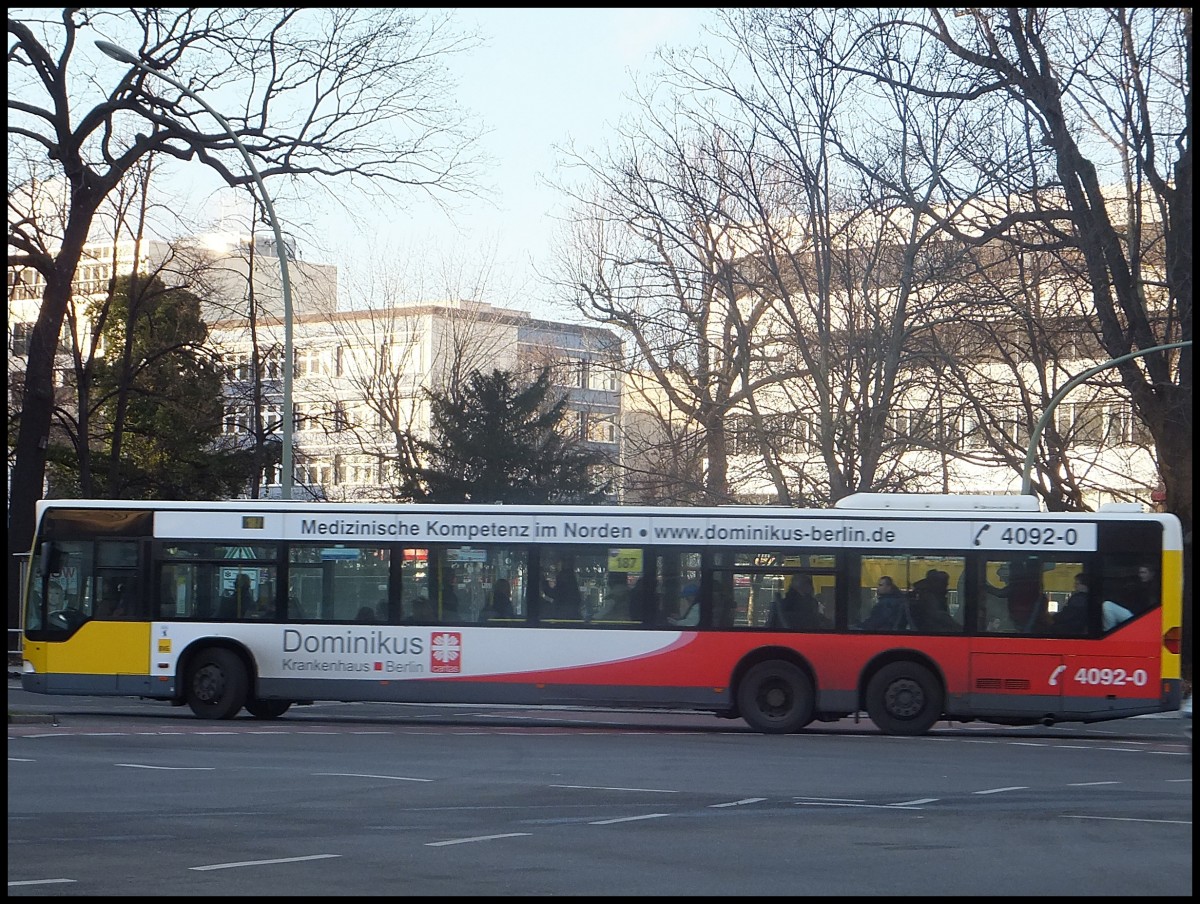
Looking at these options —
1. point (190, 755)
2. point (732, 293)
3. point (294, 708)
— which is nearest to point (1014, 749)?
point (190, 755)

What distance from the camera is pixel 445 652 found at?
19891 mm

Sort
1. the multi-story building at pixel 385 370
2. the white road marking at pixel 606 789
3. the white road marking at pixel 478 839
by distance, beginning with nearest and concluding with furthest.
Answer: the white road marking at pixel 478 839, the white road marking at pixel 606 789, the multi-story building at pixel 385 370

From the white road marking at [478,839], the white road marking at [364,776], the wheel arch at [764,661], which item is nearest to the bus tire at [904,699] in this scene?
the wheel arch at [764,661]

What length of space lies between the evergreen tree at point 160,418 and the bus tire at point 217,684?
1868 centimetres

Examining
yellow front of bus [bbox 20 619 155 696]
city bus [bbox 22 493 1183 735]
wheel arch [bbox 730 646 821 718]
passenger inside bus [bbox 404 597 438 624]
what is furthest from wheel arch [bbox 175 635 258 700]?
wheel arch [bbox 730 646 821 718]

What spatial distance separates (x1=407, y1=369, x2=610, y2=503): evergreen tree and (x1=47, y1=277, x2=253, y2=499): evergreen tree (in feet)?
18.7

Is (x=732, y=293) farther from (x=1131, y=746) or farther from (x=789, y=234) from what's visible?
(x=1131, y=746)

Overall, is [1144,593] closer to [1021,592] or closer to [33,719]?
[1021,592]

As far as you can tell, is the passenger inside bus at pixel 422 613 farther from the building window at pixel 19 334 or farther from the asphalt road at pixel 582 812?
the building window at pixel 19 334

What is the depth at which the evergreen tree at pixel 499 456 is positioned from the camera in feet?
158

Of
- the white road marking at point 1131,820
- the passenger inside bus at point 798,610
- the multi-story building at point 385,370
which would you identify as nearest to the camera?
the white road marking at point 1131,820

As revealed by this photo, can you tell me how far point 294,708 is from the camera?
23.4 meters

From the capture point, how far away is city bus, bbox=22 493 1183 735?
18.9 metres

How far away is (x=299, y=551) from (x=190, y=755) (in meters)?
4.94
